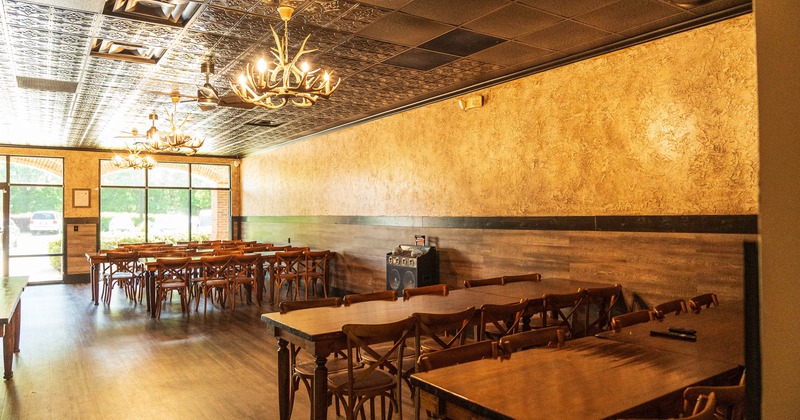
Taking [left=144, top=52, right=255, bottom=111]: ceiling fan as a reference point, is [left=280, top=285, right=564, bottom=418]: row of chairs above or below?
below

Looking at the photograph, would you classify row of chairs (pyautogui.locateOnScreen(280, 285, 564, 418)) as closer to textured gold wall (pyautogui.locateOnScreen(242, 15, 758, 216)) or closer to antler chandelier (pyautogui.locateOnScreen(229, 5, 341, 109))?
antler chandelier (pyautogui.locateOnScreen(229, 5, 341, 109))

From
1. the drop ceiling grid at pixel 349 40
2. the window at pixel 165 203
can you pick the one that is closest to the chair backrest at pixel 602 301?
the drop ceiling grid at pixel 349 40

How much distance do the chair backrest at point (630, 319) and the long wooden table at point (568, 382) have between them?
1.37ft

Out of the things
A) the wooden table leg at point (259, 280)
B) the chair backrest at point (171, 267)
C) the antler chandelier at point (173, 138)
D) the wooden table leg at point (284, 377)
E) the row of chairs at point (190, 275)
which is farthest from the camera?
the wooden table leg at point (259, 280)

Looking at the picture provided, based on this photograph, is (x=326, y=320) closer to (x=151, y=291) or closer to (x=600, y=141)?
(x=600, y=141)

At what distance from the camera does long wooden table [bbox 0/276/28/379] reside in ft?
13.1

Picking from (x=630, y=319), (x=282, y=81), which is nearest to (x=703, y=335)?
(x=630, y=319)

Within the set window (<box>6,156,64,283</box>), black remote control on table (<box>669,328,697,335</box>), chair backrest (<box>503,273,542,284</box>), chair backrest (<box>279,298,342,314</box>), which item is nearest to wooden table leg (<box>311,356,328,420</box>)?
chair backrest (<box>279,298,342,314</box>)

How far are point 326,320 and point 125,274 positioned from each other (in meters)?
7.57

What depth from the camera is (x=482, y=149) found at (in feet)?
21.6

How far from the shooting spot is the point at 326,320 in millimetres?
3461

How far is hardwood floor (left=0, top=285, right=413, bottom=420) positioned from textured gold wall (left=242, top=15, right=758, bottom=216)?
2.78 metres

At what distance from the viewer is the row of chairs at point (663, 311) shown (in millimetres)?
3180

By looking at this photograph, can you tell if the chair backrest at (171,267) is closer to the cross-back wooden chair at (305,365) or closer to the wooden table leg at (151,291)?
the wooden table leg at (151,291)
